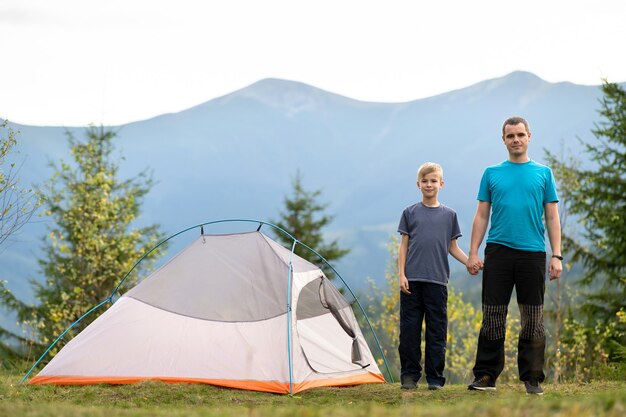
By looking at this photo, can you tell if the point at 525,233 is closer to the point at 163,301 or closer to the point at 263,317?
the point at 263,317

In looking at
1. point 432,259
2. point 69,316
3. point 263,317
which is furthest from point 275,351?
point 69,316

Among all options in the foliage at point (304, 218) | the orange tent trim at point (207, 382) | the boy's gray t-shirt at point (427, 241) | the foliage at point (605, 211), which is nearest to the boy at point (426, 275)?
the boy's gray t-shirt at point (427, 241)

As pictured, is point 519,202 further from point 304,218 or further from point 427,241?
point 304,218

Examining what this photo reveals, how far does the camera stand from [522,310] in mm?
6168

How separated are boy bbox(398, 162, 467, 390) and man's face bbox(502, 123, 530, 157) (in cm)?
83

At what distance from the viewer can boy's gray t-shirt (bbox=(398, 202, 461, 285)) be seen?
6.74 meters

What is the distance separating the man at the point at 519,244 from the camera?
6059mm

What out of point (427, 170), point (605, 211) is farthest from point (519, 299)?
point (605, 211)

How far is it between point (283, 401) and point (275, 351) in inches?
31.6

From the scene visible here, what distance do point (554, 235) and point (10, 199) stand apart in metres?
6.44

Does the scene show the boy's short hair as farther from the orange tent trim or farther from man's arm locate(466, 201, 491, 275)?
the orange tent trim

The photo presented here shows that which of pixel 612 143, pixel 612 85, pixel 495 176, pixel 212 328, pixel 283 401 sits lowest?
pixel 283 401

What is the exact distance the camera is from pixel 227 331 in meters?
7.59

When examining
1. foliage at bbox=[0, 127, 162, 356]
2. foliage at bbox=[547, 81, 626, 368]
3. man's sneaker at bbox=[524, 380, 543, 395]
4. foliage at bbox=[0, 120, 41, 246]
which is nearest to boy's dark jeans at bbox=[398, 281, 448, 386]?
man's sneaker at bbox=[524, 380, 543, 395]
